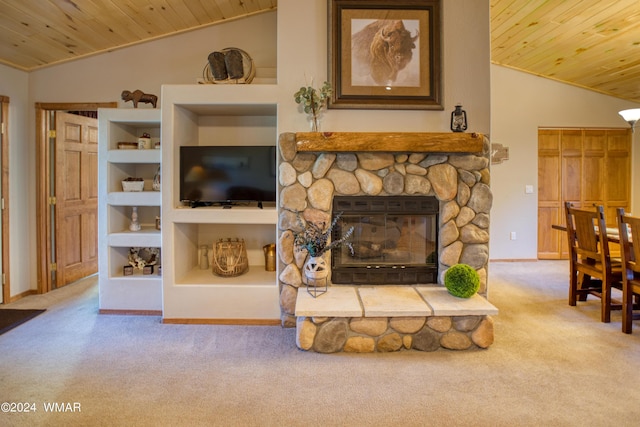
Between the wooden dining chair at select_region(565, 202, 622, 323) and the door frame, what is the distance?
457 cm

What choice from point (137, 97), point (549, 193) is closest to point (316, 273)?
point (137, 97)

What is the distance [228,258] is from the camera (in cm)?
344

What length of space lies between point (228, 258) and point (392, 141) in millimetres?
1736

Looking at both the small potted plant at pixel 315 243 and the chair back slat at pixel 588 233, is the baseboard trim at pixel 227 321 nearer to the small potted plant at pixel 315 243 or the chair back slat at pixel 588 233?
the small potted plant at pixel 315 243

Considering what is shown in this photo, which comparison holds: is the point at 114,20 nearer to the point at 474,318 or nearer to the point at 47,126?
the point at 47,126

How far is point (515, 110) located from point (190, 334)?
5.26 metres

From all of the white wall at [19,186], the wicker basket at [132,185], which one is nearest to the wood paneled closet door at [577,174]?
the wicker basket at [132,185]

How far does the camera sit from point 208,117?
12.2ft

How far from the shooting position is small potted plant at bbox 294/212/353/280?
115 inches

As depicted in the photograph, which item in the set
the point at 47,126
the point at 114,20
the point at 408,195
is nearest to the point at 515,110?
the point at 408,195

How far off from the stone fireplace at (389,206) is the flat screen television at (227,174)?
0.25 meters

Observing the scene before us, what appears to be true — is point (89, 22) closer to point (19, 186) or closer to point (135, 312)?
point (19, 186)

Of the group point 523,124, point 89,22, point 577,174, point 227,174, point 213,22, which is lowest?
point 227,174

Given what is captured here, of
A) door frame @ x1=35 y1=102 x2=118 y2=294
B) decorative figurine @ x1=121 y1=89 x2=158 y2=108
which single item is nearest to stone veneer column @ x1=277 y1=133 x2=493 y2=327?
decorative figurine @ x1=121 y1=89 x2=158 y2=108
